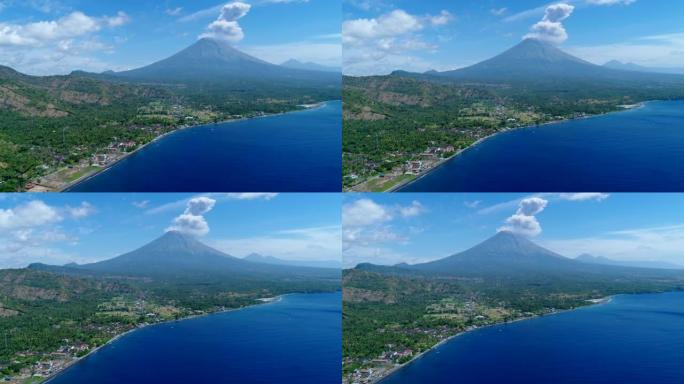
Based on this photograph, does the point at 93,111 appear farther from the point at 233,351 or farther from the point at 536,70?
the point at 536,70

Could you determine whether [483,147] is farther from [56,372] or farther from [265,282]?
[56,372]

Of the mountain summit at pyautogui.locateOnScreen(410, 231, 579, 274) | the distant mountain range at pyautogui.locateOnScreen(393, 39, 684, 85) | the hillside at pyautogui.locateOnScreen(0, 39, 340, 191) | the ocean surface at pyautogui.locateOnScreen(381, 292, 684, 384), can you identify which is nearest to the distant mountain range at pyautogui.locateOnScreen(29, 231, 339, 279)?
the hillside at pyautogui.locateOnScreen(0, 39, 340, 191)

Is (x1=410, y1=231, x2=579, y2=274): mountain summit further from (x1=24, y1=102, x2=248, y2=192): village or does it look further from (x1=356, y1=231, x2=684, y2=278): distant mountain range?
(x1=24, y1=102, x2=248, y2=192): village

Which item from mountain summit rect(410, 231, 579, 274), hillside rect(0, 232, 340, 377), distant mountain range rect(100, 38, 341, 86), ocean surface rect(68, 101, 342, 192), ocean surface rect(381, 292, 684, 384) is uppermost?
distant mountain range rect(100, 38, 341, 86)

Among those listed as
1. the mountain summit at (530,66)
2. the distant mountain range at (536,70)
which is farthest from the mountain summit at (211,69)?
the mountain summit at (530,66)

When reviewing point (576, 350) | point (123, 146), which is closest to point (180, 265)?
point (123, 146)

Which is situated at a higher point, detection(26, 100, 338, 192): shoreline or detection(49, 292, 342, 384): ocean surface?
detection(26, 100, 338, 192): shoreline

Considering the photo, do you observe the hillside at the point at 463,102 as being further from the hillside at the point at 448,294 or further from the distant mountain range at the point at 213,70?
the hillside at the point at 448,294
